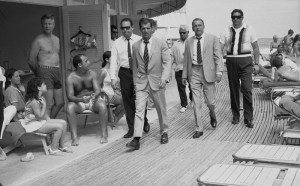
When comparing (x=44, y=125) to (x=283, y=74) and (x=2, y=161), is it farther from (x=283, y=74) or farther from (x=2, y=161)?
(x=283, y=74)

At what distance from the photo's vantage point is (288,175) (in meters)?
2.82

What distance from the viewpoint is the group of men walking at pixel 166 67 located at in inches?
235

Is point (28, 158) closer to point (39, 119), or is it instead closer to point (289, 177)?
point (39, 119)

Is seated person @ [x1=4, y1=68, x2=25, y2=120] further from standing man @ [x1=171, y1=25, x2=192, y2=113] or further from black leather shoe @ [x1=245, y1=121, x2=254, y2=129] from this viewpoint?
standing man @ [x1=171, y1=25, x2=192, y2=113]

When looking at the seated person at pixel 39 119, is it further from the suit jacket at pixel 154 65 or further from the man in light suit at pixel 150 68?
the suit jacket at pixel 154 65

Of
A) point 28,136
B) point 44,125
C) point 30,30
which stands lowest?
point 28,136

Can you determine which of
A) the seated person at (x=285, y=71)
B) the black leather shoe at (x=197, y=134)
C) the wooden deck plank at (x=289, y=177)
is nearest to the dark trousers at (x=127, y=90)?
the black leather shoe at (x=197, y=134)

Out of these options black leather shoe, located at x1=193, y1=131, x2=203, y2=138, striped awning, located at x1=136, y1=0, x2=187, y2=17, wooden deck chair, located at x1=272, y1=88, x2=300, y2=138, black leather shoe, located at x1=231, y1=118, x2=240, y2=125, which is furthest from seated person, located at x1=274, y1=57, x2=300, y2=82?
striped awning, located at x1=136, y1=0, x2=187, y2=17

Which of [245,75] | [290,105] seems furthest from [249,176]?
[245,75]

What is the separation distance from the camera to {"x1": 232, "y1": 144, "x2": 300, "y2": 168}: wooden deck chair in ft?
10.6

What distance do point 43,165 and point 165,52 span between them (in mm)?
2246

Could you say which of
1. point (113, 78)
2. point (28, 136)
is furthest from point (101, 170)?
point (28, 136)

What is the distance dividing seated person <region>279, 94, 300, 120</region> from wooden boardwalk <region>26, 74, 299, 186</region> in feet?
1.91

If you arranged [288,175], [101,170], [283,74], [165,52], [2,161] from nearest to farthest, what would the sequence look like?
[288,175], [101,170], [2,161], [165,52], [283,74]
